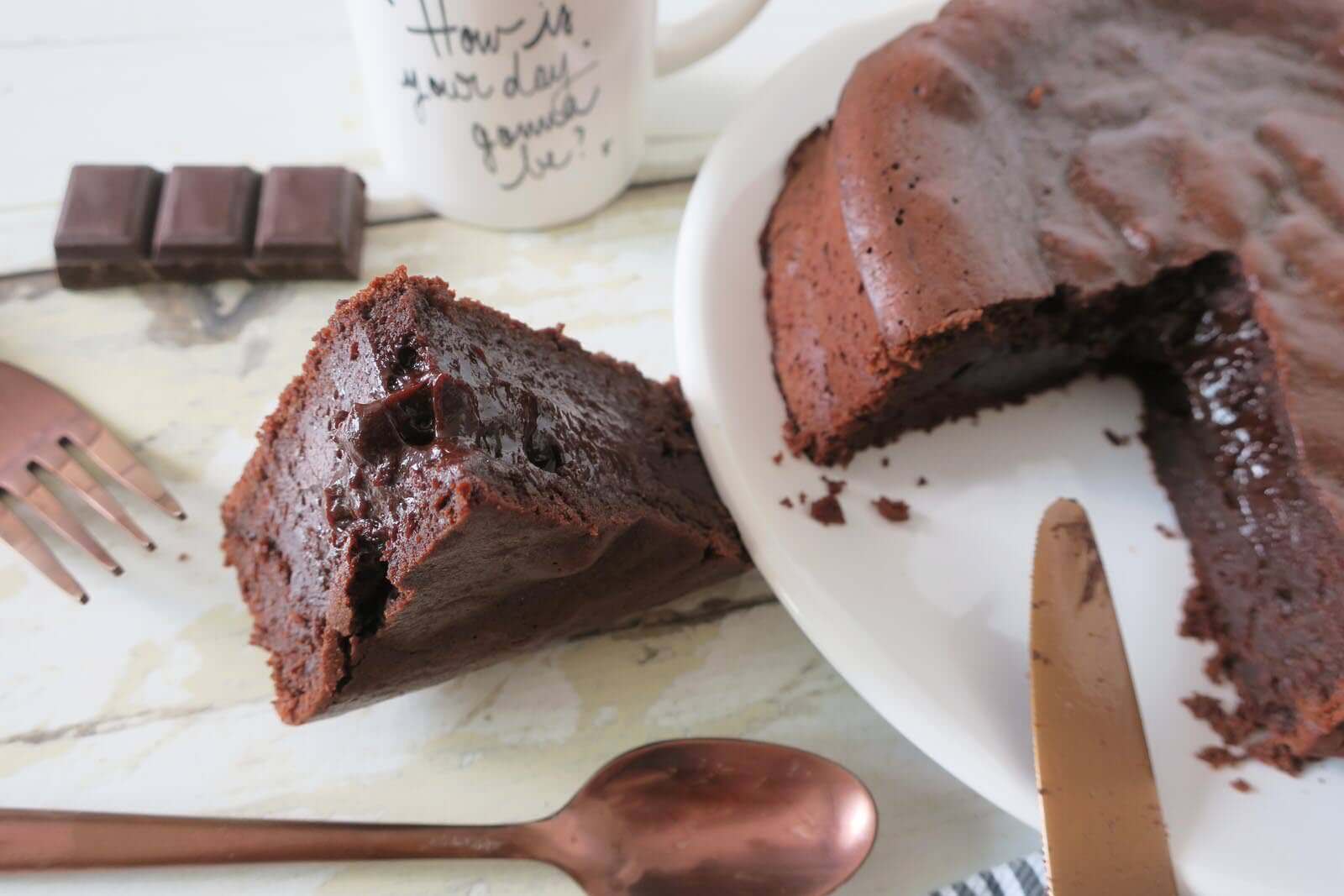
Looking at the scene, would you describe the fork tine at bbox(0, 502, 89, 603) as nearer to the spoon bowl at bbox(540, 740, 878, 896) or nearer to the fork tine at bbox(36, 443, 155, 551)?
the fork tine at bbox(36, 443, 155, 551)

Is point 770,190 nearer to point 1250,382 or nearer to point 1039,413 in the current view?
point 1039,413

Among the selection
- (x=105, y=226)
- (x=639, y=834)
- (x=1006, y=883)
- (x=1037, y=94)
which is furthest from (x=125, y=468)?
(x=1037, y=94)

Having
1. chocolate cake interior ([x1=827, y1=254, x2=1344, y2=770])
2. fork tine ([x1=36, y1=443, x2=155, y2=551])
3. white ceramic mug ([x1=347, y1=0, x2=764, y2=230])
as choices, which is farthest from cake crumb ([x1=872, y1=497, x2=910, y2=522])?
fork tine ([x1=36, y1=443, x2=155, y2=551])

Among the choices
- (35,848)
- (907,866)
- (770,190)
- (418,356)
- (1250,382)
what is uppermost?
(418,356)

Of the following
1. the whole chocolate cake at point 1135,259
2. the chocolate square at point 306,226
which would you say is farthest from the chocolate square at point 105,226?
the whole chocolate cake at point 1135,259

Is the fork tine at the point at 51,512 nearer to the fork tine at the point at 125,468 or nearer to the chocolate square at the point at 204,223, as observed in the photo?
the fork tine at the point at 125,468

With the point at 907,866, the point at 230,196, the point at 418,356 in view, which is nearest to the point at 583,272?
the point at 230,196

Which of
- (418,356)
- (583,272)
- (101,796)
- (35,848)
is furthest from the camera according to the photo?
(583,272)
